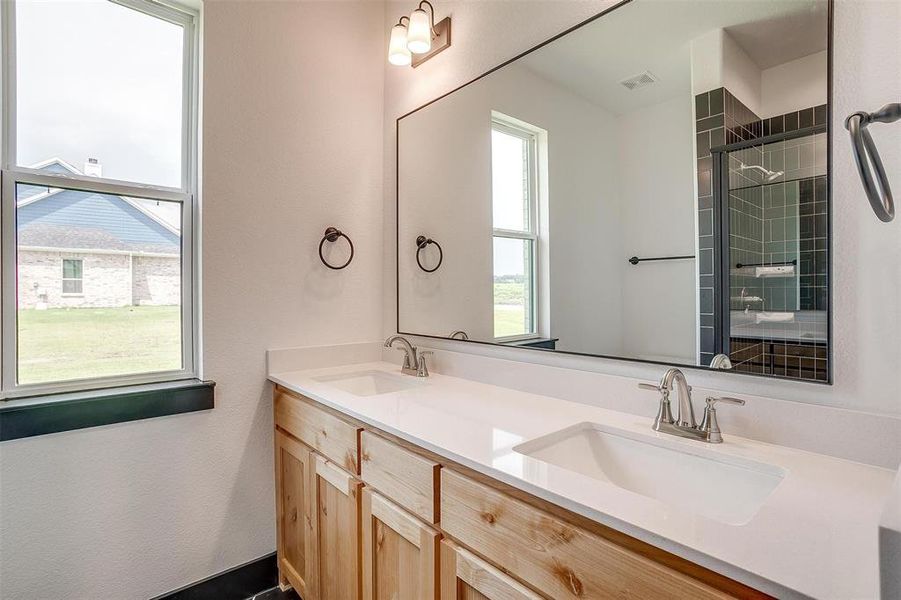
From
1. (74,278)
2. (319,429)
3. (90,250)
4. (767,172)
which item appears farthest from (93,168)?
(767,172)

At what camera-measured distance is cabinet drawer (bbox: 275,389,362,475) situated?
1.37 m

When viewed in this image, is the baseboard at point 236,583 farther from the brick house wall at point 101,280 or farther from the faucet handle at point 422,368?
the brick house wall at point 101,280

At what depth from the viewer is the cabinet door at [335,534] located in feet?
4.42

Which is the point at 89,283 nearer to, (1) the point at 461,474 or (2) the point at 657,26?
(1) the point at 461,474

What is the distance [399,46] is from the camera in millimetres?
1896

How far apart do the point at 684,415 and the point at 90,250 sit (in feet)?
6.48

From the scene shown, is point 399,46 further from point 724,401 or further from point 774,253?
point 724,401

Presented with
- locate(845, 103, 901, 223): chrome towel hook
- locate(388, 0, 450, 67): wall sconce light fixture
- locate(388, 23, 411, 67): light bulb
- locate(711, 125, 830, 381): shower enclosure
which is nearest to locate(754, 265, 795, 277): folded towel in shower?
locate(711, 125, 830, 381): shower enclosure

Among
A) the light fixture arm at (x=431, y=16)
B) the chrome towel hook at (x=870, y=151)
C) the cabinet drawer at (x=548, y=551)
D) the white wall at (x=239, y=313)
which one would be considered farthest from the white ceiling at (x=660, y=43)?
the cabinet drawer at (x=548, y=551)

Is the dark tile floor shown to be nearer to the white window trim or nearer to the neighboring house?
the white window trim

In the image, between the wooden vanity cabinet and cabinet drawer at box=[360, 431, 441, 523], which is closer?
the wooden vanity cabinet

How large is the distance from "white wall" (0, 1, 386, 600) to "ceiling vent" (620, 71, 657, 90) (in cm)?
128

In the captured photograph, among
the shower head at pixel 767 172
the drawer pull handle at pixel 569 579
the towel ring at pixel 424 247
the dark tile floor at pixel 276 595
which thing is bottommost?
the dark tile floor at pixel 276 595

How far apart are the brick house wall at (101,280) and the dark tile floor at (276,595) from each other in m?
1.24
